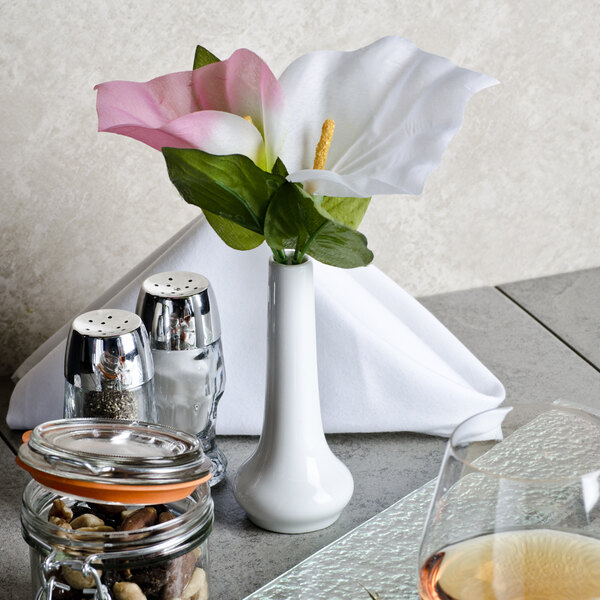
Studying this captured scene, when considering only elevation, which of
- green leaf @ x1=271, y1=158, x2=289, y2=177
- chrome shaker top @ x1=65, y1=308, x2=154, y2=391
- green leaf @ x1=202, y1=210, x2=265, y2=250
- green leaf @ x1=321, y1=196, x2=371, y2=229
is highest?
green leaf @ x1=271, y1=158, x2=289, y2=177

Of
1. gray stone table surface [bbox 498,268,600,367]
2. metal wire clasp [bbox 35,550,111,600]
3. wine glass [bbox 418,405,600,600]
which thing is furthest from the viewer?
gray stone table surface [bbox 498,268,600,367]

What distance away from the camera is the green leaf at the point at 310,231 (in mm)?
517

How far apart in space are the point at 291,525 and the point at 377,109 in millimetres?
265

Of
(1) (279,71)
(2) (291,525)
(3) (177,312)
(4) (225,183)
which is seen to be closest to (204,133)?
(4) (225,183)

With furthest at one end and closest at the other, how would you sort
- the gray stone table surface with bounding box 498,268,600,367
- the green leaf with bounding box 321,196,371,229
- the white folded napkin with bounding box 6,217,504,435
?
the gray stone table surface with bounding box 498,268,600,367, the white folded napkin with bounding box 6,217,504,435, the green leaf with bounding box 321,196,371,229

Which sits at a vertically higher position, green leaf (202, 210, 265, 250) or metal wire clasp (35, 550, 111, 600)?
green leaf (202, 210, 265, 250)

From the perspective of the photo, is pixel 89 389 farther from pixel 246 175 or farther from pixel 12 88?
pixel 12 88

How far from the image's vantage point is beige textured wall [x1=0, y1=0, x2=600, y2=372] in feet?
2.70

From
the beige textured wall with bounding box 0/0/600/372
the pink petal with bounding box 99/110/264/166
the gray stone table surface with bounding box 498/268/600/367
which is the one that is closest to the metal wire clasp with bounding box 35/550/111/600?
the pink petal with bounding box 99/110/264/166

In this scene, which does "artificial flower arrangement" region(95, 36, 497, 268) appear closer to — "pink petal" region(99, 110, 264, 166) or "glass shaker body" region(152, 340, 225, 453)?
"pink petal" region(99, 110, 264, 166)

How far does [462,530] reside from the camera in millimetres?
384

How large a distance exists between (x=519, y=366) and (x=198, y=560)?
43cm

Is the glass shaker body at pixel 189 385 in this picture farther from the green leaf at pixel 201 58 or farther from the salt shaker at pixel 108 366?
the green leaf at pixel 201 58

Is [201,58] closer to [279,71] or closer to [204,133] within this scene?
[204,133]
